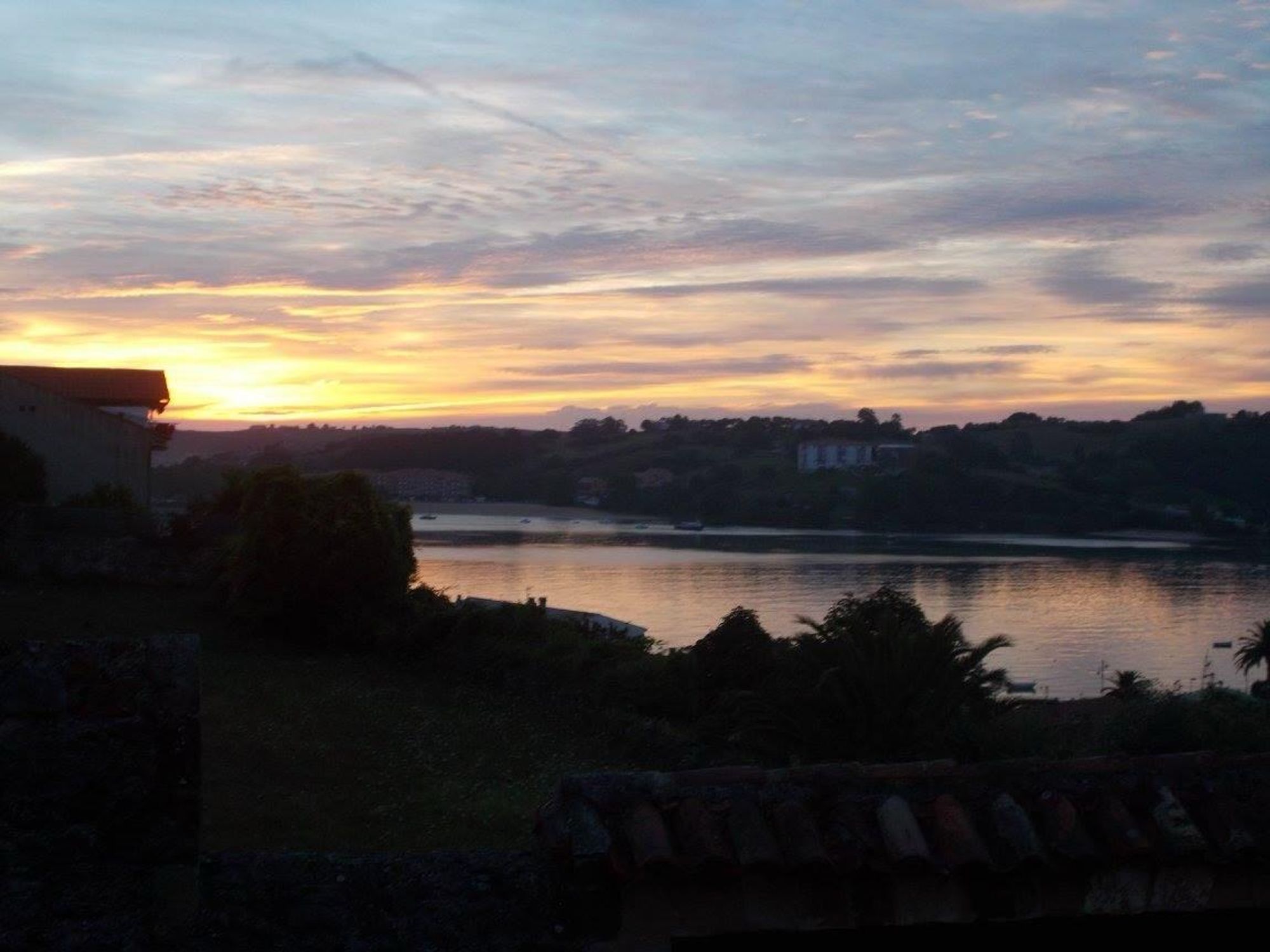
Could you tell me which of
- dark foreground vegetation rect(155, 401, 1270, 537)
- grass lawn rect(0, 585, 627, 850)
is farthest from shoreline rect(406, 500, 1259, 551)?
grass lawn rect(0, 585, 627, 850)

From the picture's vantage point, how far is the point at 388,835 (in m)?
10.8

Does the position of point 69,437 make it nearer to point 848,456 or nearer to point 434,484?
point 434,484

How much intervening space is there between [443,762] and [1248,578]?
53027mm

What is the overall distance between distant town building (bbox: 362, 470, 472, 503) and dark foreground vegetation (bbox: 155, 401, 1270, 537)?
551 millimetres

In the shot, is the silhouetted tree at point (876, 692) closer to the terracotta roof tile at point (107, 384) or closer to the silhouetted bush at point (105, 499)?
the silhouetted bush at point (105, 499)

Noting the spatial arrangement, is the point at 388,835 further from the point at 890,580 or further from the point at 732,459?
the point at 732,459

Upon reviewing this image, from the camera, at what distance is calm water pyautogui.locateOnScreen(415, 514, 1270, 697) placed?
1628 inches

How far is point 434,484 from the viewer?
83.5 metres

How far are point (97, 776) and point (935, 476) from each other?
8342 centimetres

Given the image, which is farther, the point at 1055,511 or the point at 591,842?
the point at 1055,511

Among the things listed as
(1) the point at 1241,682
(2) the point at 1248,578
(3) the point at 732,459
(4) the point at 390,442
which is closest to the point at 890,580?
(1) the point at 1241,682

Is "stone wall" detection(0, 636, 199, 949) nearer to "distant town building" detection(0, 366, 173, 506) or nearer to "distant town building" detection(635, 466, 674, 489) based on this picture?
"distant town building" detection(0, 366, 173, 506)

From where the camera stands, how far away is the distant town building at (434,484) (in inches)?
2945

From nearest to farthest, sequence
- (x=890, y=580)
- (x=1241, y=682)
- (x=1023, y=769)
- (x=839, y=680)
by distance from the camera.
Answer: (x=1023, y=769), (x=839, y=680), (x=1241, y=682), (x=890, y=580)
